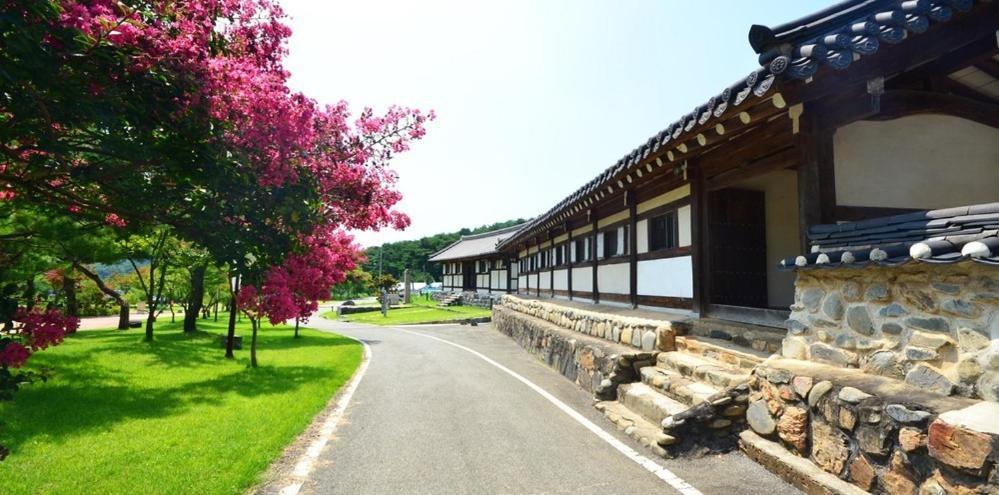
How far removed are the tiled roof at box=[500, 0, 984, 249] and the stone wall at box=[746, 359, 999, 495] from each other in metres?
2.72

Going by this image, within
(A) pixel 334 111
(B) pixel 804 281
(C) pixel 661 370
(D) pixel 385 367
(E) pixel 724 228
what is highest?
(A) pixel 334 111

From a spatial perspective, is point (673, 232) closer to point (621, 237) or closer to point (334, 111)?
point (621, 237)

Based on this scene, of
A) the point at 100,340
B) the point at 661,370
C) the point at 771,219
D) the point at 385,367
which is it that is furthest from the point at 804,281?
the point at 100,340

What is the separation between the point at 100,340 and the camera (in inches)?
623

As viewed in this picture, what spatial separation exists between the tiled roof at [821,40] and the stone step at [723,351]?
2807 millimetres

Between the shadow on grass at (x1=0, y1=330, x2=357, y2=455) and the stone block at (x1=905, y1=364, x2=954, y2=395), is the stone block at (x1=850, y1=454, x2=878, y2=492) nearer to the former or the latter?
the stone block at (x1=905, y1=364, x2=954, y2=395)

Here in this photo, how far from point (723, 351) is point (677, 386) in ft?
2.52

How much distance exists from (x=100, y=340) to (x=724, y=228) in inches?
742

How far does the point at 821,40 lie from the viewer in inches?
172

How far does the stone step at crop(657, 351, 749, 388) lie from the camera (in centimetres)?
562

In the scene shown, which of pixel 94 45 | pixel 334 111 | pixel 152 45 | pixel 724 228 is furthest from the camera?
pixel 724 228

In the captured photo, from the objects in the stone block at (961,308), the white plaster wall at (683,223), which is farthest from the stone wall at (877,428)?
the white plaster wall at (683,223)

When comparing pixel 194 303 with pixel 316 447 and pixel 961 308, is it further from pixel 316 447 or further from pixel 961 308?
pixel 961 308

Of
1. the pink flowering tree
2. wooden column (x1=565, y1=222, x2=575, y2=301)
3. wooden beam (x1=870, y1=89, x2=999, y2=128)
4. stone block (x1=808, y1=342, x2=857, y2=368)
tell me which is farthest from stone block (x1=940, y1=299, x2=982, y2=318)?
wooden column (x1=565, y1=222, x2=575, y2=301)
